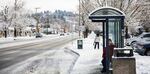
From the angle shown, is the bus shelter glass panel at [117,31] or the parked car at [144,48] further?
the parked car at [144,48]

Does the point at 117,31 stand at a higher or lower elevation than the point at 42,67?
higher

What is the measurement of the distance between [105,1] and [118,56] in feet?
83.2

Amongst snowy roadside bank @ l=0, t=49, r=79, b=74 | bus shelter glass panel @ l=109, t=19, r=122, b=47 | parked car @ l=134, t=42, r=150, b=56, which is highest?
bus shelter glass panel @ l=109, t=19, r=122, b=47

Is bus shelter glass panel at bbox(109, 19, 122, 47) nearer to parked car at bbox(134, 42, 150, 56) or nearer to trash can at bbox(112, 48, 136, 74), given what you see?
A: parked car at bbox(134, 42, 150, 56)

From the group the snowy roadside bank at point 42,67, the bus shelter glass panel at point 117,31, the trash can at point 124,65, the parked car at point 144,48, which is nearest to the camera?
the trash can at point 124,65

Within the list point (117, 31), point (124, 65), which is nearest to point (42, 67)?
point (117, 31)

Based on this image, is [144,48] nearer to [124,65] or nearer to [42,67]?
[42,67]

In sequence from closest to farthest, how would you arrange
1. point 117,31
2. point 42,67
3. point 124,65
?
1. point 124,65
2. point 42,67
3. point 117,31

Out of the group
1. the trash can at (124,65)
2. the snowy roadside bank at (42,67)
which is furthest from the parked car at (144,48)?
the trash can at (124,65)

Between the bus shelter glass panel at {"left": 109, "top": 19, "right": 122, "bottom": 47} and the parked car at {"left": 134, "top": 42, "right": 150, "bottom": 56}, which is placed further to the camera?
the parked car at {"left": 134, "top": 42, "right": 150, "bottom": 56}

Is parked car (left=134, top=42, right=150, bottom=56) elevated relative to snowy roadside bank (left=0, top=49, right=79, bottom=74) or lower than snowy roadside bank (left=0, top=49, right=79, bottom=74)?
elevated

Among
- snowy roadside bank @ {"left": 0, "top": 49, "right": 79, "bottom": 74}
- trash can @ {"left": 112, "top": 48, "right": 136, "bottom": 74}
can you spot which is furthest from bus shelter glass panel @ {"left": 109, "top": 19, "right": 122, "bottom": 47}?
trash can @ {"left": 112, "top": 48, "right": 136, "bottom": 74}

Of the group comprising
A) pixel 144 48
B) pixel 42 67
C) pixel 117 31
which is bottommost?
pixel 42 67

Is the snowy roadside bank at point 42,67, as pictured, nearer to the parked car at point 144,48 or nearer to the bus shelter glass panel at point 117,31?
the bus shelter glass panel at point 117,31
